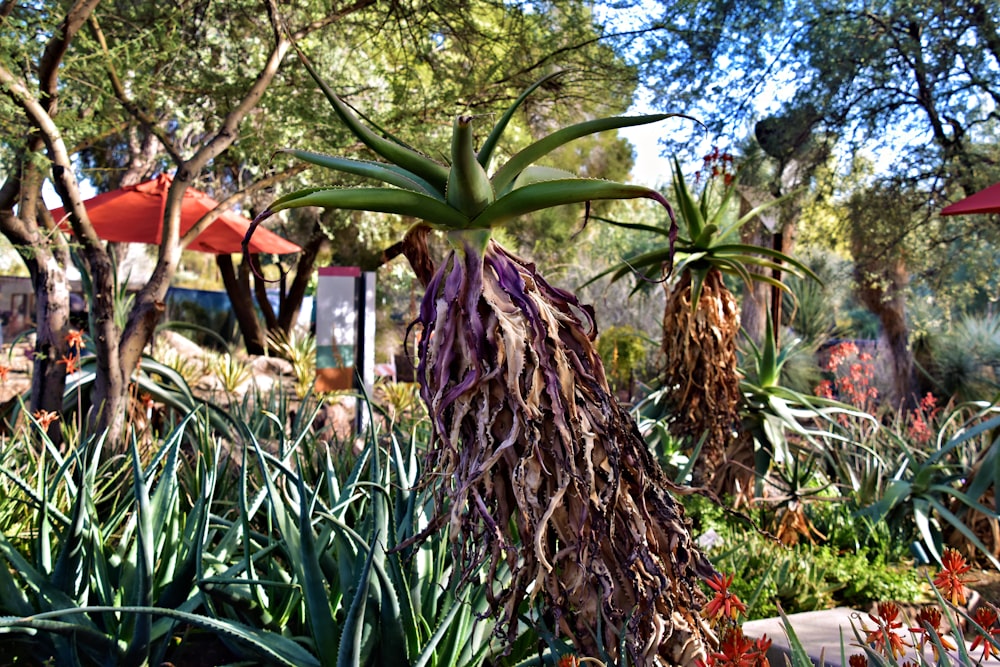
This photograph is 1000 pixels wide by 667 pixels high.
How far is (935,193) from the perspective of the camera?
944cm

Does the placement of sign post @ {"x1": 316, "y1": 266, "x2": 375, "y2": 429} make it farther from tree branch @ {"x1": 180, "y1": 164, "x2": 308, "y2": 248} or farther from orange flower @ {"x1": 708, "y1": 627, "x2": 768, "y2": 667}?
orange flower @ {"x1": 708, "y1": 627, "x2": 768, "y2": 667}

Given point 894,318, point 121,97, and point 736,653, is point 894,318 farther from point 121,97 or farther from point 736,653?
point 736,653

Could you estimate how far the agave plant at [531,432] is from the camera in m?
1.53

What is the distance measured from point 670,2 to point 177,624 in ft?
19.6

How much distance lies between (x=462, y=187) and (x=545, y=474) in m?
0.61

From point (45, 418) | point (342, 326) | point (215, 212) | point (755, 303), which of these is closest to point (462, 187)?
point (45, 418)

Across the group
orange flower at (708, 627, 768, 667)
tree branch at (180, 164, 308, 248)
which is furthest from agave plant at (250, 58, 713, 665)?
tree branch at (180, 164, 308, 248)

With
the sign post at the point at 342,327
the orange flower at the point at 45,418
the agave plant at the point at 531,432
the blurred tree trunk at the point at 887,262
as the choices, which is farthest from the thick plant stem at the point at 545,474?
the blurred tree trunk at the point at 887,262

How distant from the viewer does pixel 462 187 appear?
161 centimetres

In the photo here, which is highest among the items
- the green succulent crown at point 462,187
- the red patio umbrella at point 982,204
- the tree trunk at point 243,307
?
the red patio umbrella at point 982,204

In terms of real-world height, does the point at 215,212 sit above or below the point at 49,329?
above

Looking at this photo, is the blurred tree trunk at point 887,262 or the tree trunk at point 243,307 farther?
the tree trunk at point 243,307

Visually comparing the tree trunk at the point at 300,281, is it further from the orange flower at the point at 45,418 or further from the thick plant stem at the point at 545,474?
the thick plant stem at the point at 545,474

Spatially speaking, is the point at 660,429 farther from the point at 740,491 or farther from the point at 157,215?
the point at 157,215
